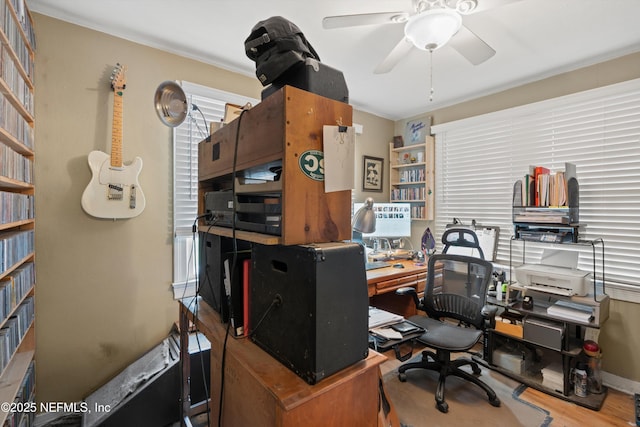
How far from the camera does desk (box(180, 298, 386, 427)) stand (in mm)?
777

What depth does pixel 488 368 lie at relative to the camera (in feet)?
7.97

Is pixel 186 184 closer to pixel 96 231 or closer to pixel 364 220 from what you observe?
pixel 96 231

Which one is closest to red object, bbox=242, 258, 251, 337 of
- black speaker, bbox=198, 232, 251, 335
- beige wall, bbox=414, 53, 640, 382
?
black speaker, bbox=198, 232, 251, 335

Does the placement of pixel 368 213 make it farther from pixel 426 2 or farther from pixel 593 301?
pixel 593 301

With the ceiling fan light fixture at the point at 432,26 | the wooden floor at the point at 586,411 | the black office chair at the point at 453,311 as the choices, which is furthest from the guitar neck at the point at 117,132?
the wooden floor at the point at 586,411

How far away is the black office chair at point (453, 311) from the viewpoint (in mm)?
1981

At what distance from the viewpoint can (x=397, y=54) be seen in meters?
1.86

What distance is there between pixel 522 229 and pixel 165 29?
10.0ft

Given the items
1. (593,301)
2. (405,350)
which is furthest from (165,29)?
(593,301)

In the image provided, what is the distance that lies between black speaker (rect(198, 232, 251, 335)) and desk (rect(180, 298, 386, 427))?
0.11 metres

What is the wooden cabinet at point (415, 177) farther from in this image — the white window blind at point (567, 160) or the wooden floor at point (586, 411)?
the wooden floor at point (586, 411)

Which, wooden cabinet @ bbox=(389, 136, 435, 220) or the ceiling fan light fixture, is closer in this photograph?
the ceiling fan light fixture

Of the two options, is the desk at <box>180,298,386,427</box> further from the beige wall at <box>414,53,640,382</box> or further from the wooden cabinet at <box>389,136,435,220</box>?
the wooden cabinet at <box>389,136,435,220</box>

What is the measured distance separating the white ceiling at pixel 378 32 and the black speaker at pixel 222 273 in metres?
1.43
